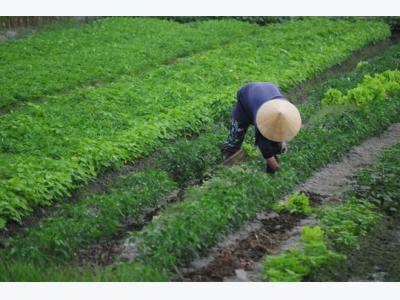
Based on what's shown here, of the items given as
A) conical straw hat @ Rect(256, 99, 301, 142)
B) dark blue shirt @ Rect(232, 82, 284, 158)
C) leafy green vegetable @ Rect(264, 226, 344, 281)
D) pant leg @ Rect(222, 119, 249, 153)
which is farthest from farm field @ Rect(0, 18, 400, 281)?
conical straw hat @ Rect(256, 99, 301, 142)

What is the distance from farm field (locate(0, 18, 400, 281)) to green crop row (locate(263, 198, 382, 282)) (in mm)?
15

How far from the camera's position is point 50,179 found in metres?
8.59

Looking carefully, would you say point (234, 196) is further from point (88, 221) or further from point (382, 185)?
point (382, 185)

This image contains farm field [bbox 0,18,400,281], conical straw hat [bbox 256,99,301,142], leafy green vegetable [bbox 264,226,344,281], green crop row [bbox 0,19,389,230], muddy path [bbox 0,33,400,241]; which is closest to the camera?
leafy green vegetable [bbox 264,226,344,281]

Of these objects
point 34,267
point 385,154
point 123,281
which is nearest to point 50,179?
point 34,267

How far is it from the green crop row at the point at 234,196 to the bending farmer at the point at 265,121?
348 mm

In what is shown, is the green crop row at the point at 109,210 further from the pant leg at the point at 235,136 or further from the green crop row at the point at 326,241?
the green crop row at the point at 326,241

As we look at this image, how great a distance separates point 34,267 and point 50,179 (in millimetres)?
1998

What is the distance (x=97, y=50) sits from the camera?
54.0ft

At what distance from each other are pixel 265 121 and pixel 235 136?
1.36 metres

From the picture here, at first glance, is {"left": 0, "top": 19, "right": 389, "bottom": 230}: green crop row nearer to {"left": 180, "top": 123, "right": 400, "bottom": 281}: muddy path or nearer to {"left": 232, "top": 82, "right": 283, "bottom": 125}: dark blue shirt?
{"left": 232, "top": 82, "right": 283, "bottom": 125}: dark blue shirt

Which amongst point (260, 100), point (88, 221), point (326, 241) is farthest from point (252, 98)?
point (88, 221)

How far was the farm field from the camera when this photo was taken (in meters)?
7.10

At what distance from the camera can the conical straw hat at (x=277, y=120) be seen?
8.46 metres
